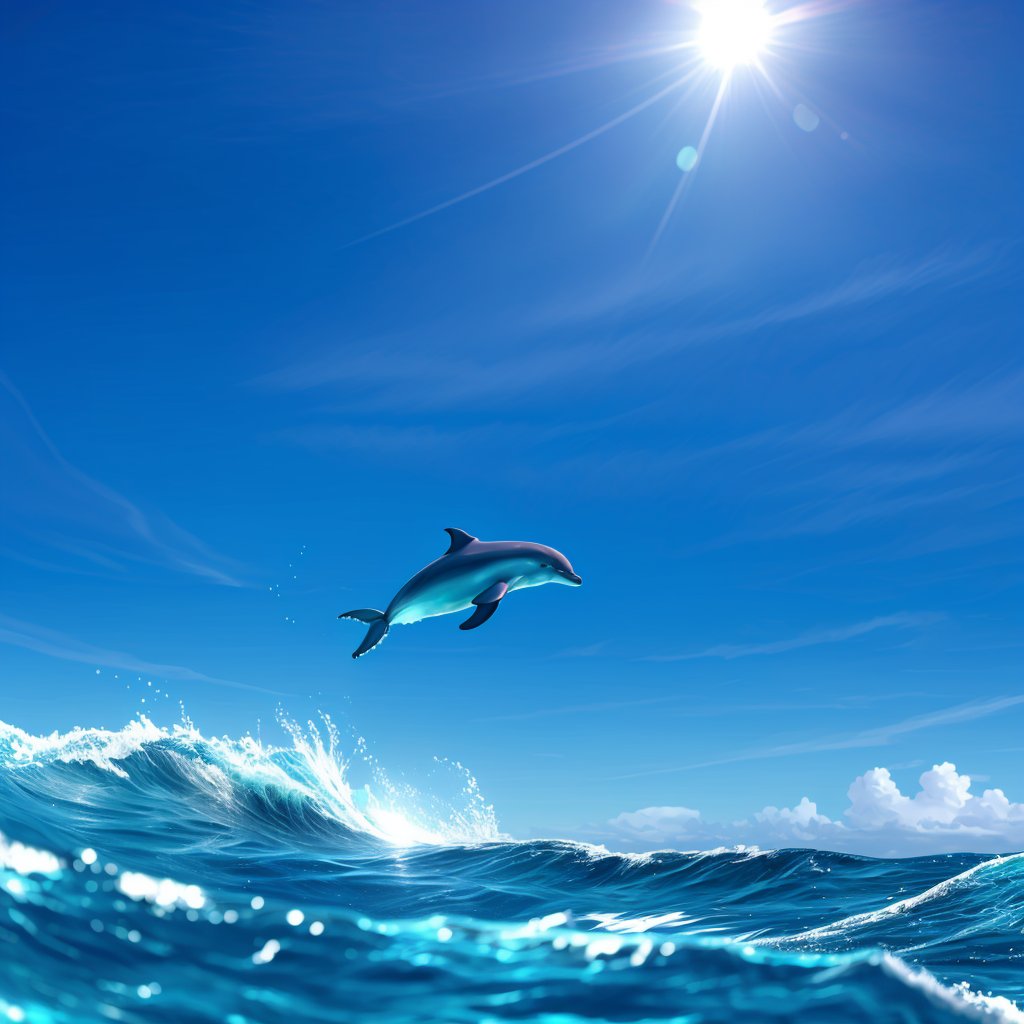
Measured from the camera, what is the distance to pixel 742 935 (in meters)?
11.0

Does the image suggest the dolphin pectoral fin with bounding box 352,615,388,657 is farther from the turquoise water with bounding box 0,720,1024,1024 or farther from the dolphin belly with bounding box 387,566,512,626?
the turquoise water with bounding box 0,720,1024,1024

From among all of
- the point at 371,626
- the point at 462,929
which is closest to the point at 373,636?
the point at 371,626

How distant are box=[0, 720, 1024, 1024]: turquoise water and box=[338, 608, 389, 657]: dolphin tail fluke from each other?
12.8 feet

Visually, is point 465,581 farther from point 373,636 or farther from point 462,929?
point 462,929

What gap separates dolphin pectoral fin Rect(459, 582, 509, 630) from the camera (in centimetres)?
1565

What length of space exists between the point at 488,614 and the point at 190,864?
6311mm

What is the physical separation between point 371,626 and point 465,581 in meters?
2.17

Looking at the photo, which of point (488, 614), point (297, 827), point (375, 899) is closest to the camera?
point (375, 899)

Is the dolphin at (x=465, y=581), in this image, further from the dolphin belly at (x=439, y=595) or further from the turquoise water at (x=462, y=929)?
the turquoise water at (x=462, y=929)

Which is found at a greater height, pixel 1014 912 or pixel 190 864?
pixel 190 864

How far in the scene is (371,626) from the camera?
16.9m

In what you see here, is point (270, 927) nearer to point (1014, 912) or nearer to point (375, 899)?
point (375, 899)

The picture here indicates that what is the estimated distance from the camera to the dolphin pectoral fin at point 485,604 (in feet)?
51.4

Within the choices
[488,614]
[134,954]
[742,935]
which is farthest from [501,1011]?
[488,614]
